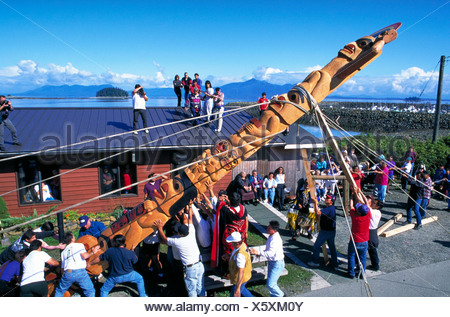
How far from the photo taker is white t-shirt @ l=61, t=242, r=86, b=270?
5.27m

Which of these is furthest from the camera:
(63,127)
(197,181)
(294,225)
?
(63,127)

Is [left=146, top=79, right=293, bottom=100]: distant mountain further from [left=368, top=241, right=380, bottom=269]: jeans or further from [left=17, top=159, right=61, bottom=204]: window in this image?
[left=368, top=241, right=380, bottom=269]: jeans

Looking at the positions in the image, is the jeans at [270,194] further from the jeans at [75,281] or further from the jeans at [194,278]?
the jeans at [75,281]

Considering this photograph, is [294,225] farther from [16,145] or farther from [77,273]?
[16,145]

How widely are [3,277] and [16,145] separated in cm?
688

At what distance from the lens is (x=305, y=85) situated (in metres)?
4.63

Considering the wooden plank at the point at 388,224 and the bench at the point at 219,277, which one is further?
the wooden plank at the point at 388,224

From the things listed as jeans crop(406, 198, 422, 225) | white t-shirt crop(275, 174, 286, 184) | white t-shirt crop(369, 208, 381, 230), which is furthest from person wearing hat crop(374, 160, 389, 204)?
white t-shirt crop(369, 208, 381, 230)

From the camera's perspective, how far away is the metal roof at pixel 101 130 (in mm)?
11070

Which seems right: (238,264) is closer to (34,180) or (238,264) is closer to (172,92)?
(34,180)

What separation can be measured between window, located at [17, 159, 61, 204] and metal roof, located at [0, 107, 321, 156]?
0.84 m

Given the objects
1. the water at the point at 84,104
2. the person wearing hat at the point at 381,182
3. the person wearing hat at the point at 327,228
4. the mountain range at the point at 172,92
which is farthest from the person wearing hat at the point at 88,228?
the mountain range at the point at 172,92

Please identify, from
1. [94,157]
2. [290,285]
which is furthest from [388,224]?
[94,157]
